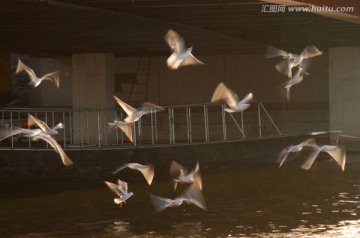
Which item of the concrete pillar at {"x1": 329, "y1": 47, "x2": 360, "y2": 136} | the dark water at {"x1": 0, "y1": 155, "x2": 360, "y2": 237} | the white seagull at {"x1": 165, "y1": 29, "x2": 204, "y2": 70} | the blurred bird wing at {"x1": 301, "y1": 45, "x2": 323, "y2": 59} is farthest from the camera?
the concrete pillar at {"x1": 329, "y1": 47, "x2": 360, "y2": 136}

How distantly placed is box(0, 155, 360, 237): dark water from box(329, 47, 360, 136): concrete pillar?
1296 cm

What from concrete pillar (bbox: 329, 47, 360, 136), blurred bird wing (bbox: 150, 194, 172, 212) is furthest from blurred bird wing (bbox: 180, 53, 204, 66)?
concrete pillar (bbox: 329, 47, 360, 136)

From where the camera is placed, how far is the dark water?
1833 centimetres

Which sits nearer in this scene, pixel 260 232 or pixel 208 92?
pixel 260 232

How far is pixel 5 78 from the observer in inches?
2239

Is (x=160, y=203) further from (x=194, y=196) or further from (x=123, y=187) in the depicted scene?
(x=194, y=196)

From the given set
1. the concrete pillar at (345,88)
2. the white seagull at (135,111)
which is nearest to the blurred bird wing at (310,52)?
the white seagull at (135,111)

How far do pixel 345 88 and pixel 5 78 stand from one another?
20.8 metres

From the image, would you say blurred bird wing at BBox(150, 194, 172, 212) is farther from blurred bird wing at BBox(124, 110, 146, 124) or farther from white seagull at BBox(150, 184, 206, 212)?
blurred bird wing at BBox(124, 110, 146, 124)

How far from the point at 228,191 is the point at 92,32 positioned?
446 inches

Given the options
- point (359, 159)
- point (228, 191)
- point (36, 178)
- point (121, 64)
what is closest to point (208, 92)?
point (121, 64)

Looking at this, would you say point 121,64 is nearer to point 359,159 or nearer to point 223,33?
point 223,33

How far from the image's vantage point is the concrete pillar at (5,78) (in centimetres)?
5519

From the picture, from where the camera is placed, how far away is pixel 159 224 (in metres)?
19.4
